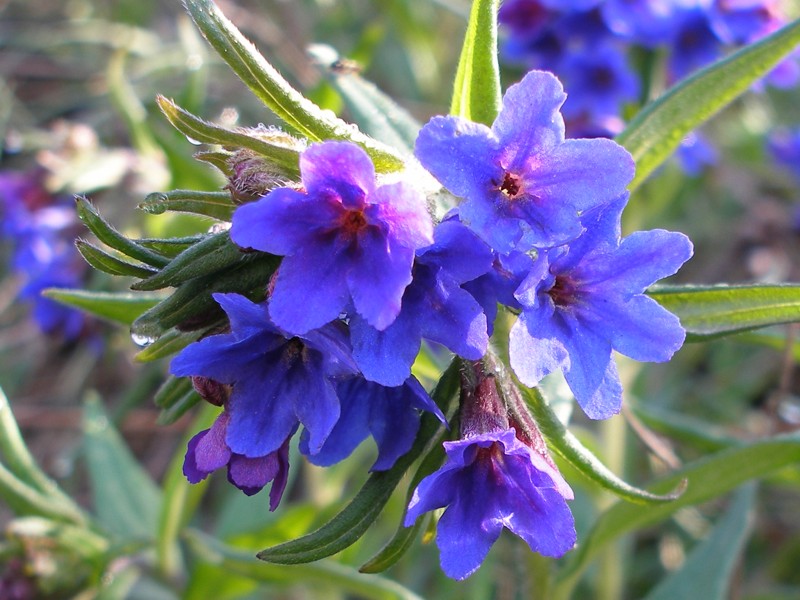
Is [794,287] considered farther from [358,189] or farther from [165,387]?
[165,387]

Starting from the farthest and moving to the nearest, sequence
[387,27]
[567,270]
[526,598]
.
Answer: [387,27]
[526,598]
[567,270]

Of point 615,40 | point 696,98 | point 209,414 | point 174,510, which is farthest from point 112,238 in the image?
point 615,40

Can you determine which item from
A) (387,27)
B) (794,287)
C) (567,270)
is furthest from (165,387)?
(387,27)

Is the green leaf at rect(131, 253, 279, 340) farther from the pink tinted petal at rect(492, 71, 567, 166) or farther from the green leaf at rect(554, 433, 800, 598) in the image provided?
the green leaf at rect(554, 433, 800, 598)

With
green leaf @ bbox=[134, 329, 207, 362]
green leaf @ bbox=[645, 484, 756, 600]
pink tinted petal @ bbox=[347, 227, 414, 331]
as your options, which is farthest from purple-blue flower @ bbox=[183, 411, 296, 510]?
green leaf @ bbox=[645, 484, 756, 600]

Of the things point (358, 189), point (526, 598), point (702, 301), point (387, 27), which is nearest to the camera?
point (358, 189)

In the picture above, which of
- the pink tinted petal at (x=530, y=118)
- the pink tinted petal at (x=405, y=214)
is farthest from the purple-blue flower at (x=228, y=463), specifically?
the pink tinted petal at (x=530, y=118)
